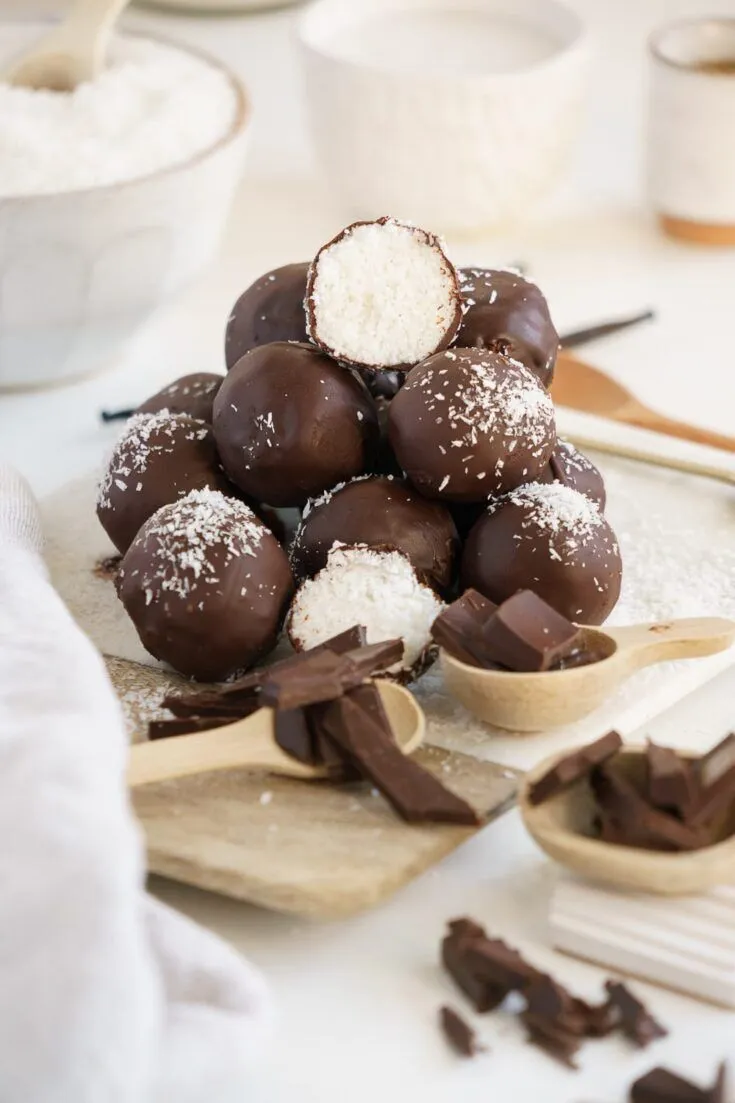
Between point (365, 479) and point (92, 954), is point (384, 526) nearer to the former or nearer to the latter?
point (365, 479)

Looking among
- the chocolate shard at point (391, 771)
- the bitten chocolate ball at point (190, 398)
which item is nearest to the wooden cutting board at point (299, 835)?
the chocolate shard at point (391, 771)

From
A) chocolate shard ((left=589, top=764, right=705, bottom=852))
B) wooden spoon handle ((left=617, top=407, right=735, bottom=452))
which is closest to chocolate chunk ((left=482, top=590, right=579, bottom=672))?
chocolate shard ((left=589, top=764, right=705, bottom=852))

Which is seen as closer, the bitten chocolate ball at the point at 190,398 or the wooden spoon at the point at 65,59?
the bitten chocolate ball at the point at 190,398

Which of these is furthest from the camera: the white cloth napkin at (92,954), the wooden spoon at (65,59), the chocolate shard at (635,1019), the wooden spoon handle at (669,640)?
the wooden spoon at (65,59)

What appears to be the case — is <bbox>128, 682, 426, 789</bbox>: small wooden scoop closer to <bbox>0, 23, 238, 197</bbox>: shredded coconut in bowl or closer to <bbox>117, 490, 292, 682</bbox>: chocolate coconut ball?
<bbox>117, 490, 292, 682</bbox>: chocolate coconut ball

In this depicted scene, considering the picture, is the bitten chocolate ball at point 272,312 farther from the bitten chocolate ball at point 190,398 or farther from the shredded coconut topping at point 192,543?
the shredded coconut topping at point 192,543

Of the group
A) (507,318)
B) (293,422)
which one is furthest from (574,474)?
(293,422)
